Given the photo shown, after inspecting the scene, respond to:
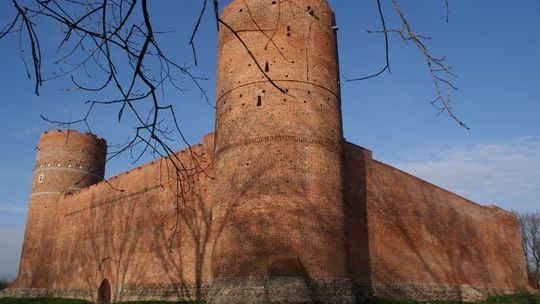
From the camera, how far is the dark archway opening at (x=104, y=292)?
21.8 m

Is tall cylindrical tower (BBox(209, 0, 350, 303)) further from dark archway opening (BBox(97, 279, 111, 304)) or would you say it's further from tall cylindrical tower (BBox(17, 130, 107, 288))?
tall cylindrical tower (BBox(17, 130, 107, 288))

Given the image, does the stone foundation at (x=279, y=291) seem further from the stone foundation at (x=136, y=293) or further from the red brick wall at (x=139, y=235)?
the stone foundation at (x=136, y=293)

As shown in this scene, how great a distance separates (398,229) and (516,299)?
8592 mm

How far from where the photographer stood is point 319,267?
498 inches

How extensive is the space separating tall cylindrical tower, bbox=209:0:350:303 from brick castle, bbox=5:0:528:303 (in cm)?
4

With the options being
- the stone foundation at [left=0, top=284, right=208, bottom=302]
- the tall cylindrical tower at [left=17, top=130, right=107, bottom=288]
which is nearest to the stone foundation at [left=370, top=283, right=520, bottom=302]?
the stone foundation at [left=0, top=284, right=208, bottom=302]

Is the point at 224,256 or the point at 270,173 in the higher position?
the point at 270,173

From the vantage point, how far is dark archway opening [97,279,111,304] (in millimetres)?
21831

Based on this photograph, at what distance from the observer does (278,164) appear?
43.9 feet

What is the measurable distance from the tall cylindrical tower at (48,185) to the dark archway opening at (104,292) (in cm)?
631

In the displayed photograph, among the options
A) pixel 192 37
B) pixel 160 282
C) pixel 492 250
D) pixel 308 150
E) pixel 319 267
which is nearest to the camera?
pixel 192 37

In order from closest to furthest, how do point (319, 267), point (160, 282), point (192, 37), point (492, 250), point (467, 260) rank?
1. point (192, 37)
2. point (319, 267)
3. point (160, 282)
4. point (467, 260)
5. point (492, 250)

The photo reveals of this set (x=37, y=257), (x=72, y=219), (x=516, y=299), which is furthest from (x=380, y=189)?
(x=37, y=257)

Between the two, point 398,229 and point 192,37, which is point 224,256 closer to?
point 398,229
